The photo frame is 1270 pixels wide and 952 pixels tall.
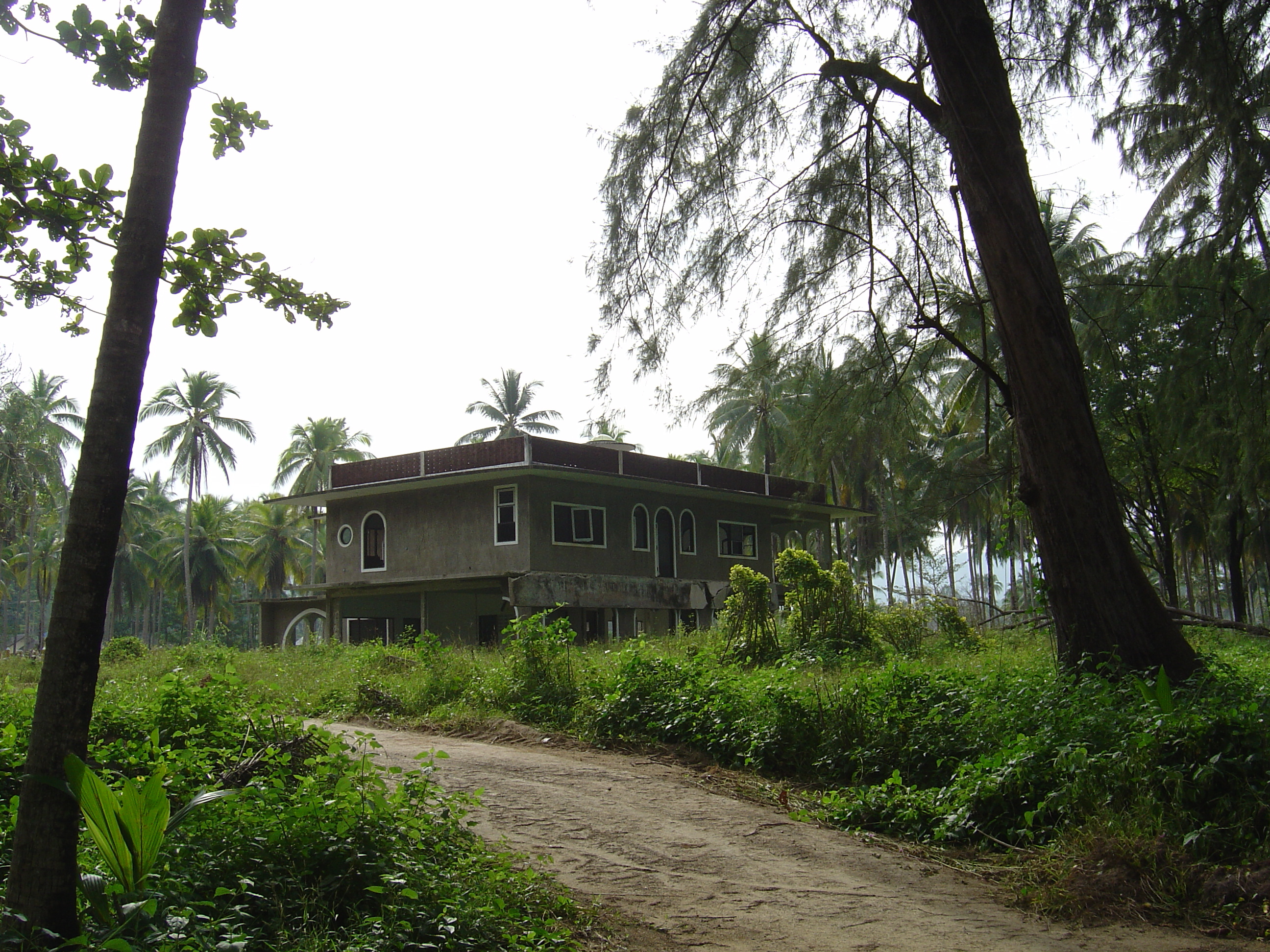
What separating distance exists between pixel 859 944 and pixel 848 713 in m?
3.91

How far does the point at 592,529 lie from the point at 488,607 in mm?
4559

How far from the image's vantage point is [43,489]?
115 ft

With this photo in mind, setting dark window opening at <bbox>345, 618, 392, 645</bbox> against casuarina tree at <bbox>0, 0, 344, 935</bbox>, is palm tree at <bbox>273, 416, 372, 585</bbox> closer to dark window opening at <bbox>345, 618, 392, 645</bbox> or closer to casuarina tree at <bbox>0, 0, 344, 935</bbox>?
dark window opening at <bbox>345, 618, 392, 645</bbox>

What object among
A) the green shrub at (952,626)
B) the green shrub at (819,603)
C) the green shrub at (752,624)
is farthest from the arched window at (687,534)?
the green shrub at (752,624)

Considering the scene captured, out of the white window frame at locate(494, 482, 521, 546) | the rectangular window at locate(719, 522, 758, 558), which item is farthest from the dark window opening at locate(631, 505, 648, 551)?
the white window frame at locate(494, 482, 521, 546)

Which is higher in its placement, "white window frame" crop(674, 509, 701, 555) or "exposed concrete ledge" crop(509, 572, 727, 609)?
"white window frame" crop(674, 509, 701, 555)

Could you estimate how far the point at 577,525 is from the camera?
24047mm

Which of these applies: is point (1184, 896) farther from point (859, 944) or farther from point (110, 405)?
point (110, 405)

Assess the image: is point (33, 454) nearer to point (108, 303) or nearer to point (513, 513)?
point (513, 513)

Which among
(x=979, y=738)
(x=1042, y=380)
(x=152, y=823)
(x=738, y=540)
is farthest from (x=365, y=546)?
(x=152, y=823)

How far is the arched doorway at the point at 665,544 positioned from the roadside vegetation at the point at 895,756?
13.8 m

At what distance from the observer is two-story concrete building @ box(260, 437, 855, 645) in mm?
22891

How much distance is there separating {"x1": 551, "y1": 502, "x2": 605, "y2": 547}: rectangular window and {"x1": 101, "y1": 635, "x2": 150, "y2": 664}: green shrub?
33.6 ft

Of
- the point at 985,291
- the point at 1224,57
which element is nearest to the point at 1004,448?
the point at 985,291
